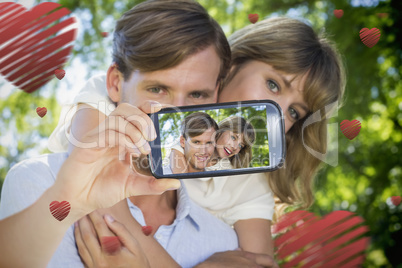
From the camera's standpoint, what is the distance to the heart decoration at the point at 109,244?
3.09 ft

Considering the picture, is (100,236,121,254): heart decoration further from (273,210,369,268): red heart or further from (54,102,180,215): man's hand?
(273,210,369,268): red heart

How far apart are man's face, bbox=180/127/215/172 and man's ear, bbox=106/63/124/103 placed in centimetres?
37

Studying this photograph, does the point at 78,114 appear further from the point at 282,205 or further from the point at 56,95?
the point at 56,95

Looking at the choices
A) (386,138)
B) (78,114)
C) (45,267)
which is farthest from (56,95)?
(386,138)

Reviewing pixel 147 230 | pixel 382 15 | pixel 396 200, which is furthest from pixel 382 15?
pixel 147 230

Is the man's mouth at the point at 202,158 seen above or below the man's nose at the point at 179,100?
above

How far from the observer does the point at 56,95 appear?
246 cm

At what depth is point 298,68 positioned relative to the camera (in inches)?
51.3

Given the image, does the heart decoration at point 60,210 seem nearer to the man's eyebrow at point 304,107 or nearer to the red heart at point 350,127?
the man's eyebrow at point 304,107

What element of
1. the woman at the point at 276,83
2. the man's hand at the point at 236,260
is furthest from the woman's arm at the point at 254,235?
the man's hand at the point at 236,260

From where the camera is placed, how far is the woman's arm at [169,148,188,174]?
798 millimetres

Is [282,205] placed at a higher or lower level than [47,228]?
lower

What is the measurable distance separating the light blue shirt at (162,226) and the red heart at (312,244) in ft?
2.10

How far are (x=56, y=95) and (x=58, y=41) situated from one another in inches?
25.8
